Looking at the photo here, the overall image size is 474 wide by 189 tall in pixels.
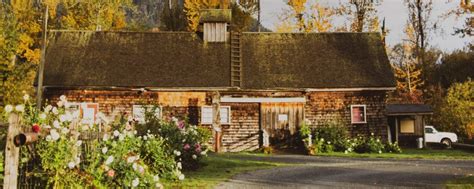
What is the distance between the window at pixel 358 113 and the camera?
26359 mm

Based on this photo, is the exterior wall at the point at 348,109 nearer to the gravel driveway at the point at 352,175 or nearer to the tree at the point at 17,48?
the gravel driveway at the point at 352,175

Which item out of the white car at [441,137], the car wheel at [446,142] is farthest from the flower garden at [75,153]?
the white car at [441,137]

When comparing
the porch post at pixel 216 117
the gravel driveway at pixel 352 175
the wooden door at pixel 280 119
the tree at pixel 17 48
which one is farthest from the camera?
the tree at pixel 17 48

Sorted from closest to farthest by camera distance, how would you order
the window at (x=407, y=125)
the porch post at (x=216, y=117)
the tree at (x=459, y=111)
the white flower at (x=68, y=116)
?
1. the white flower at (x=68, y=116)
2. the porch post at (x=216, y=117)
3. the window at (x=407, y=125)
4. the tree at (x=459, y=111)

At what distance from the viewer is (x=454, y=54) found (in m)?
51.0

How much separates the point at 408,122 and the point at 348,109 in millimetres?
5373

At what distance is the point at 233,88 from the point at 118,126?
13.9 meters

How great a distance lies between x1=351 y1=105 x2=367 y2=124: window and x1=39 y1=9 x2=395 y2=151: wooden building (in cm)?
5

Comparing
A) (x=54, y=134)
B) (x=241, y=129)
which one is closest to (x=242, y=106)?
(x=241, y=129)

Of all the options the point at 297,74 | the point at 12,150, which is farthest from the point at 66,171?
the point at 297,74

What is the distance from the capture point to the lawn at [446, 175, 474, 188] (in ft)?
39.2

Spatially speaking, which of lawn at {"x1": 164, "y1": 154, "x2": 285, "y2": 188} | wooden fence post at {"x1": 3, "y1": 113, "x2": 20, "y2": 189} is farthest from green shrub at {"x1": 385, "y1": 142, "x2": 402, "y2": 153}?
wooden fence post at {"x1": 3, "y1": 113, "x2": 20, "y2": 189}

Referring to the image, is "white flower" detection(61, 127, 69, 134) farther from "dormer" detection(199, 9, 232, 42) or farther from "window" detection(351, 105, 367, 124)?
"dormer" detection(199, 9, 232, 42)

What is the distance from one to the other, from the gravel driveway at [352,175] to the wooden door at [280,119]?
24.5ft
